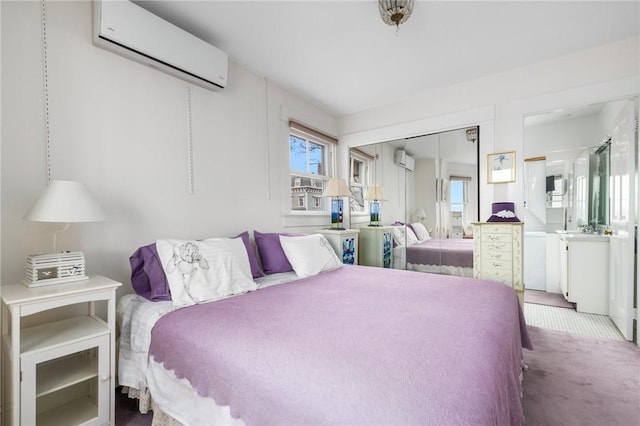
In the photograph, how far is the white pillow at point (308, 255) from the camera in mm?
2482

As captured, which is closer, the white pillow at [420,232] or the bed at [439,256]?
the bed at [439,256]

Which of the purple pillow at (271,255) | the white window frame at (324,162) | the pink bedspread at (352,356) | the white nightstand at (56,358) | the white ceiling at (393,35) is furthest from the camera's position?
the white window frame at (324,162)

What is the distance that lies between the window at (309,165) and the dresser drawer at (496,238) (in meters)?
1.98

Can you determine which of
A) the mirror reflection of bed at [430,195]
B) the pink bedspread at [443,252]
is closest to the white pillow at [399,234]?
the mirror reflection of bed at [430,195]

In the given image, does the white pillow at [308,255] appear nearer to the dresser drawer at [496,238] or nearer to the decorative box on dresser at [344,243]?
the decorative box on dresser at [344,243]

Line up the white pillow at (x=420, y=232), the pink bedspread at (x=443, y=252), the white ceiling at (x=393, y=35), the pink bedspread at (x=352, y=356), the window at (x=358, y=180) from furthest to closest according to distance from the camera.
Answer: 1. the window at (x=358, y=180)
2. the white pillow at (x=420, y=232)
3. the pink bedspread at (x=443, y=252)
4. the white ceiling at (x=393, y=35)
5. the pink bedspread at (x=352, y=356)

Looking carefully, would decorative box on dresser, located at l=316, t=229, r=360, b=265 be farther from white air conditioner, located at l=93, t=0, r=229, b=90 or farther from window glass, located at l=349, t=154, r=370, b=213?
white air conditioner, located at l=93, t=0, r=229, b=90

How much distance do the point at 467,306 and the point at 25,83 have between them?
2733 mm

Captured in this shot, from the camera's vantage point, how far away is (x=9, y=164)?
162 cm

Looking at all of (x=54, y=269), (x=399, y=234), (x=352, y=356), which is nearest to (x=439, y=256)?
(x=399, y=234)

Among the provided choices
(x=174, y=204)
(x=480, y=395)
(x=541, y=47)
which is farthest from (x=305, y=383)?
(x=541, y=47)

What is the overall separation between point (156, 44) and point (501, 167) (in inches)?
131

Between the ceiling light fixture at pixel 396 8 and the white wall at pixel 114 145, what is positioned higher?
the ceiling light fixture at pixel 396 8

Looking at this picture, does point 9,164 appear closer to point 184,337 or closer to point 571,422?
point 184,337
